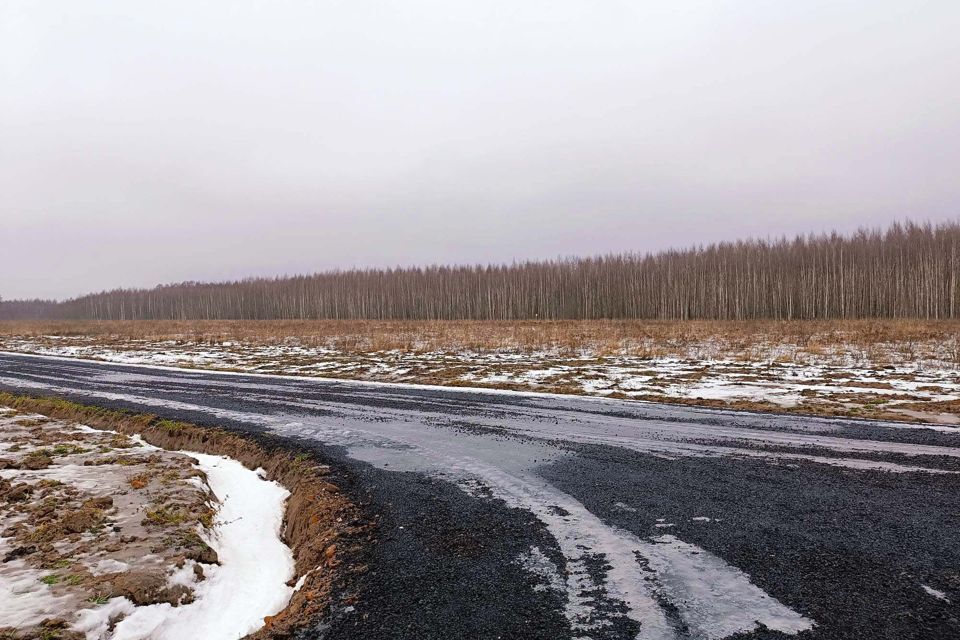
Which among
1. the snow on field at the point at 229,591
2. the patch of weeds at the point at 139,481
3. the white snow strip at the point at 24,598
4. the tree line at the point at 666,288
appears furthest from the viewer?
the tree line at the point at 666,288

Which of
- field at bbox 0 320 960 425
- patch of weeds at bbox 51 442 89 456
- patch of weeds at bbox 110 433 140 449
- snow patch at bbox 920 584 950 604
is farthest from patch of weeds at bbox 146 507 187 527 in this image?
field at bbox 0 320 960 425

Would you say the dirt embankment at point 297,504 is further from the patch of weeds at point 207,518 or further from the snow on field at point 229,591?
the patch of weeds at point 207,518

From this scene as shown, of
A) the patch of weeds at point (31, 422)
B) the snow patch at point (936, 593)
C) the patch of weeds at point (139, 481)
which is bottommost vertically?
the patch of weeds at point (31, 422)

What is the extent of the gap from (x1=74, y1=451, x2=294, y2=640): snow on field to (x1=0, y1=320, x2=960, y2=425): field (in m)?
8.91

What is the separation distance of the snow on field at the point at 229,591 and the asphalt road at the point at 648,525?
811 mm

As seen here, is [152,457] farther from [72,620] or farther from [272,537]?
[72,620]

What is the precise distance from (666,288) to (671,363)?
45800 mm

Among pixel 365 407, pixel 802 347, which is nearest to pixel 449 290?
pixel 802 347

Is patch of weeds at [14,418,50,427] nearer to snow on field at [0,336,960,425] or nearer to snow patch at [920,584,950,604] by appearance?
snow on field at [0,336,960,425]

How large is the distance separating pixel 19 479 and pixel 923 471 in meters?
11.1

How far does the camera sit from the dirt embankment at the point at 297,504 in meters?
3.79

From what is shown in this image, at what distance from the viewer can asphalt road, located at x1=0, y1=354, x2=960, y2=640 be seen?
3377mm

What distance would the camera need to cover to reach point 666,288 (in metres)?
61.7

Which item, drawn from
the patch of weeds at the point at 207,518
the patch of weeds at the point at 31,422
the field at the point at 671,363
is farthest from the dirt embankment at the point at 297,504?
the field at the point at 671,363
